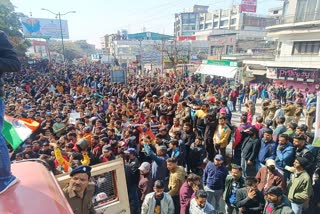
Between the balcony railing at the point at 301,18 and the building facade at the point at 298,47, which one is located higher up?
the balcony railing at the point at 301,18

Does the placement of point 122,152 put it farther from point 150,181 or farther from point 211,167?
point 211,167

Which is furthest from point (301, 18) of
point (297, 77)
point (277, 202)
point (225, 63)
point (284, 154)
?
point (277, 202)

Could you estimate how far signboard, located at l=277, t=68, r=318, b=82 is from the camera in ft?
60.8

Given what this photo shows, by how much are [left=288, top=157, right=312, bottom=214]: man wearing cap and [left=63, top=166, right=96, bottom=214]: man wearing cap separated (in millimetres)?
3174

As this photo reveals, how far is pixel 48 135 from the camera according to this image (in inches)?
266

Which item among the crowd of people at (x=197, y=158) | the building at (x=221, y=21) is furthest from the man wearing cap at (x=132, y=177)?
the building at (x=221, y=21)

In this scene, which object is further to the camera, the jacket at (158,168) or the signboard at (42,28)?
the signboard at (42,28)

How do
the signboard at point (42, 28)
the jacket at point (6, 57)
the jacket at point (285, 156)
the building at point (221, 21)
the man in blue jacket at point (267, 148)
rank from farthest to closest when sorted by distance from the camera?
1. the building at point (221, 21)
2. the signboard at point (42, 28)
3. the man in blue jacket at point (267, 148)
4. the jacket at point (285, 156)
5. the jacket at point (6, 57)

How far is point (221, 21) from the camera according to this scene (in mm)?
83688

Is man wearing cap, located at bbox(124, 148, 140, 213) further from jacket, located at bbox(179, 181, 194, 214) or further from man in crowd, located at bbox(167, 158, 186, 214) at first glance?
jacket, located at bbox(179, 181, 194, 214)

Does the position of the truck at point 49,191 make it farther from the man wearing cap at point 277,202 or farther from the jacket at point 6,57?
the man wearing cap at point 277,202

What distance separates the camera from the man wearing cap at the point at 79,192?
8.89 feet

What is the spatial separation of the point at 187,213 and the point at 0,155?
120 inches

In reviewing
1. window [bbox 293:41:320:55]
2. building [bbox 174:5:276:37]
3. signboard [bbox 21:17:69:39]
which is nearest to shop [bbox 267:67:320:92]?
window [bbox 293:41:320:55]
